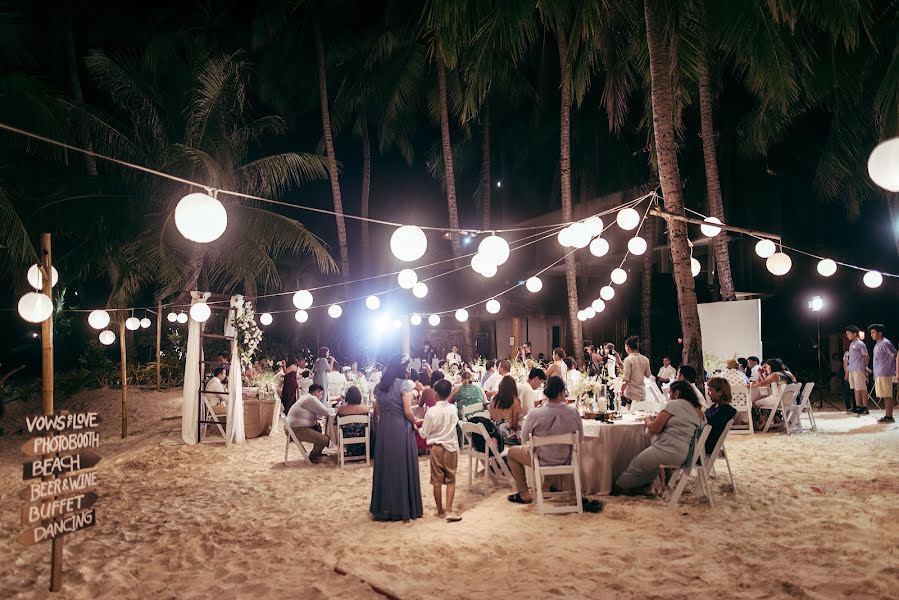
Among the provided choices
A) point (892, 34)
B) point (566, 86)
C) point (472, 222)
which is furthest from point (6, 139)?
point (892, 34)

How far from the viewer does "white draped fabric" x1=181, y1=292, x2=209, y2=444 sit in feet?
32.8

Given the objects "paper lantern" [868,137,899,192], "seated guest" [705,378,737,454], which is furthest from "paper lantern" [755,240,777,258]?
"paper lantern" [868,137,899,192]

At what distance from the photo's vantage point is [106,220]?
13383mm

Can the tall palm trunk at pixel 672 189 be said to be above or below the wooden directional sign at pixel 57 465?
above

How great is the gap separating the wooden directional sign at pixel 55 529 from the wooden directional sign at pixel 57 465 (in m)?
0.32

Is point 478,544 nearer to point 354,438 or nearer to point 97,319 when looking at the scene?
point 354,438

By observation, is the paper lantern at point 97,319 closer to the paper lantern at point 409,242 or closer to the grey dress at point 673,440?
the paper lantern at point 409,242

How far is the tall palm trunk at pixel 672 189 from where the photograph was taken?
8094 millimetres

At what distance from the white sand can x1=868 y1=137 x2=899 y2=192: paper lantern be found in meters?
2.70

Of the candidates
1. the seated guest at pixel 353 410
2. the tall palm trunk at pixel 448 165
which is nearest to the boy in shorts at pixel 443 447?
the seated guest at pixel 353 410

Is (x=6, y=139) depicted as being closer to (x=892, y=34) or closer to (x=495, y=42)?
(x=495, y=42)

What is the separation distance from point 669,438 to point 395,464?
2.67 m

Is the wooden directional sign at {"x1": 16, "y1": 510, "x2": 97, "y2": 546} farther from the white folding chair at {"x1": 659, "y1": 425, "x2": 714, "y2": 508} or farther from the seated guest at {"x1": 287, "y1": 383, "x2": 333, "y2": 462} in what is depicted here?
the white folding chair at {"x1": 659, "y1": 425, "x2": 714, "y2": 508}

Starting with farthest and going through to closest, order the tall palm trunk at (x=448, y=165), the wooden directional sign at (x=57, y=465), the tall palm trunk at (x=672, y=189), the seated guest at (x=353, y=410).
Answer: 1. the tall palm trunk at (x=448, y=165)
2. the tall palm trunk at (x=672, y=189)
3. the seated guest at (x=353, y=410)
4. the wooden directional sign at (x=57, y=465)
